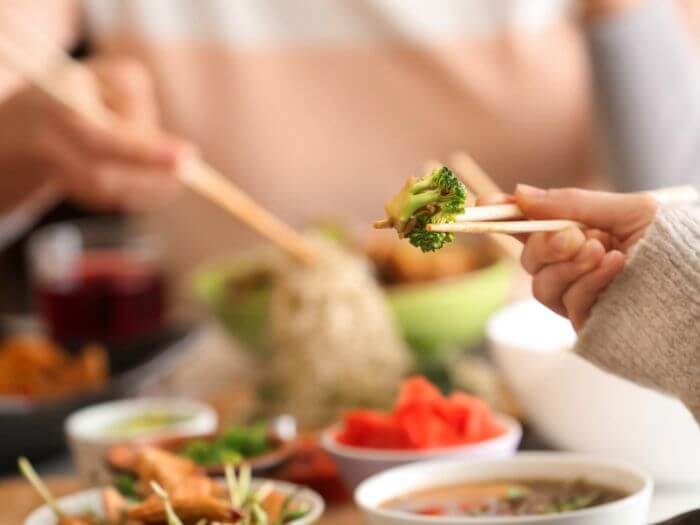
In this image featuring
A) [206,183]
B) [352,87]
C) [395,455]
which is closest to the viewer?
[395,455]

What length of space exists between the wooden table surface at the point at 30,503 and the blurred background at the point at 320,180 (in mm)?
66

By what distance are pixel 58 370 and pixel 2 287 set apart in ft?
8.35

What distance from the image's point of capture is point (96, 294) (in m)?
2.04

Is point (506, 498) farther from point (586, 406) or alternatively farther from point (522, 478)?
point (586, 406)

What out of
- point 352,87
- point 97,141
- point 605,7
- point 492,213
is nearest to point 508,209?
point 492,213

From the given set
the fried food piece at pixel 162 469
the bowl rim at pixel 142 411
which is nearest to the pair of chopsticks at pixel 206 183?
the bowl rim at pixel 142 411

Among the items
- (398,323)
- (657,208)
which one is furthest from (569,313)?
(398,323)

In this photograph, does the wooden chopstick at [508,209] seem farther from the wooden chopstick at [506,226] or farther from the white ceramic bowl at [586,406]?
the white ceramic bowl at [586,406]

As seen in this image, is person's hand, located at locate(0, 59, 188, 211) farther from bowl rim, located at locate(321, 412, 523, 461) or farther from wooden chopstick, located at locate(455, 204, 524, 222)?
wooden chopstick, located at locate(455, 204, 524, 222)

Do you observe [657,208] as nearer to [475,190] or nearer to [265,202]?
[475,190]

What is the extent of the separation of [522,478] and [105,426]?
1.81ft

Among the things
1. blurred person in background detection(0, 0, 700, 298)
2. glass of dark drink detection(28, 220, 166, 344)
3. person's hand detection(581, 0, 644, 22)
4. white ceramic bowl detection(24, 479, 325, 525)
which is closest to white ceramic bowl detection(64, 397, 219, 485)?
white ceramic bowl detection(24, 479, 325, 525)

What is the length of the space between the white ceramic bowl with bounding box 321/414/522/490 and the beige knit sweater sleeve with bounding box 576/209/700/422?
0.35 meters

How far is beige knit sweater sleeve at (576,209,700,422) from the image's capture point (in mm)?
763
